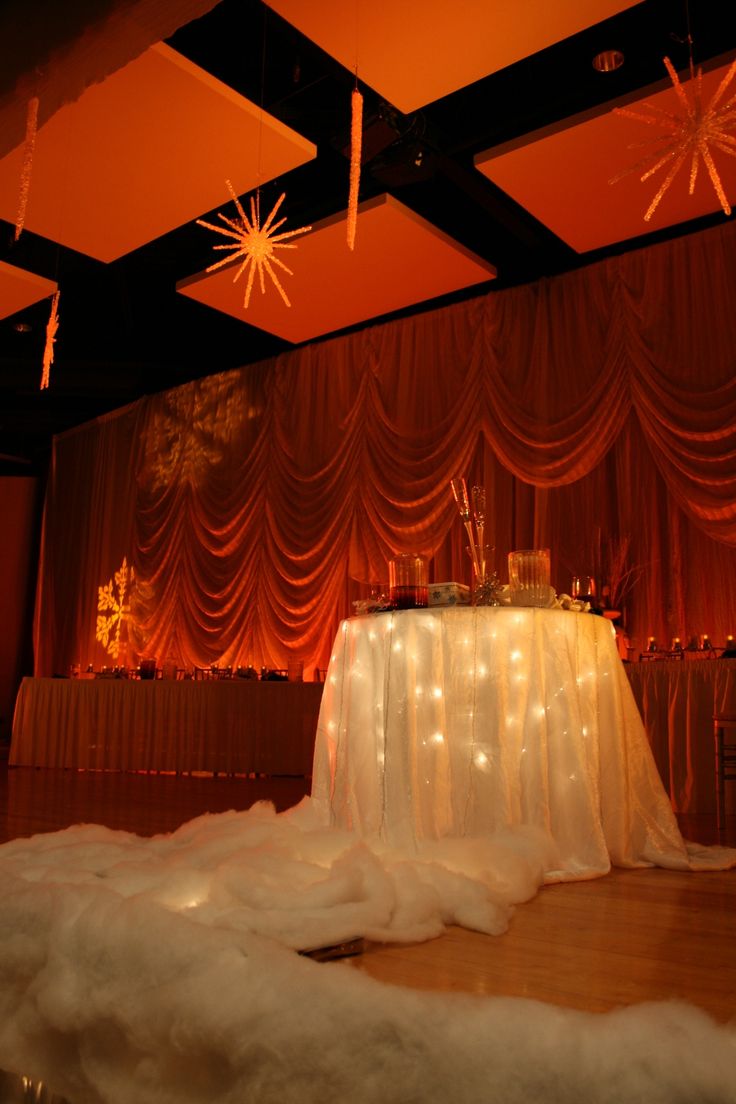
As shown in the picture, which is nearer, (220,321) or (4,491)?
(220,321)

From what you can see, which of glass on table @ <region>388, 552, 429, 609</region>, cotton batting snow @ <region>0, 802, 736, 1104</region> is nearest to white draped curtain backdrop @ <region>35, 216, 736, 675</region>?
glass on table @ <region>388, 552, 429, 609</region>

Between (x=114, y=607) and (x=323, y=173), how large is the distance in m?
5.87

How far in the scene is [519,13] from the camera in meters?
4.24

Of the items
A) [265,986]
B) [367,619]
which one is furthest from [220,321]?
[265,986]

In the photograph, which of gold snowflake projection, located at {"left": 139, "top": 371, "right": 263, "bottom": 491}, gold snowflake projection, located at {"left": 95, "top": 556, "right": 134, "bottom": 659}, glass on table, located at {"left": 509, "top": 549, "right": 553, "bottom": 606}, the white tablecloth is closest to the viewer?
the white tablecloth

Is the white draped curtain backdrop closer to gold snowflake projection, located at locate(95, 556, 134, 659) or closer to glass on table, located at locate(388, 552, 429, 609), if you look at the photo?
gold snowflake projection, located at locate(95, 556, 134, 659)

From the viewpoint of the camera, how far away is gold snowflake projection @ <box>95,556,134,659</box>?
10.3 meters

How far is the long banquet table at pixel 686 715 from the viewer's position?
4.98 m

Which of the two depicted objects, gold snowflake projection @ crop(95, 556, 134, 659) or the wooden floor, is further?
gold snowflake projection @ crop(95, 556, 134, 659)

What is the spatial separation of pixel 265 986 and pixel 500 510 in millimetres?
6206

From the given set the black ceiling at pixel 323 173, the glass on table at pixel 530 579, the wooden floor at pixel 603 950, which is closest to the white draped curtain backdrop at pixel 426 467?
the black ceiling at pixel 323 173

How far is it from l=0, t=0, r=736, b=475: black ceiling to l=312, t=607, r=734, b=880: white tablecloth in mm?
2157

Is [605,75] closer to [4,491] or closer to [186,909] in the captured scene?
[186,909]

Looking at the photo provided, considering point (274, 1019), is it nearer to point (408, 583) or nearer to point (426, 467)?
point (408, 583)
